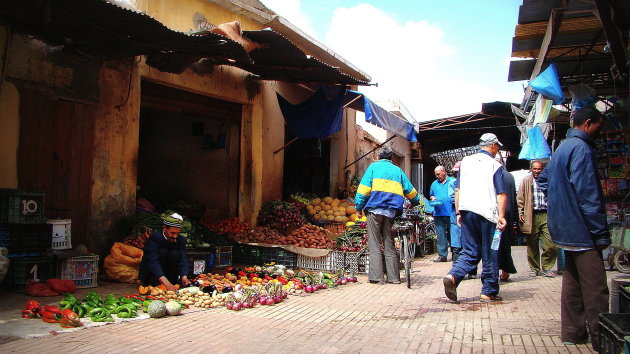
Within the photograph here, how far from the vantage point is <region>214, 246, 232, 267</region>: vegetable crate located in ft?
29.7

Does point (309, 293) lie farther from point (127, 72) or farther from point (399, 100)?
point (399, 100)

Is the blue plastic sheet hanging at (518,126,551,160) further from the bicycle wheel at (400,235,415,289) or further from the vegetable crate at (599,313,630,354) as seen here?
the vegetable crate at (599,313,630,354)

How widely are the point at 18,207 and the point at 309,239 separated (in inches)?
197

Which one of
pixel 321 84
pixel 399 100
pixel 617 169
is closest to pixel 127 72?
pixel 321 84

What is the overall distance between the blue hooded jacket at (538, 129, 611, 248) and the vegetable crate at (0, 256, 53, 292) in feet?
20.7

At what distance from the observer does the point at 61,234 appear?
23.1 feet

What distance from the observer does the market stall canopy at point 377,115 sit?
457 inches

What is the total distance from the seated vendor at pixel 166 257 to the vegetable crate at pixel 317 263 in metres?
3.03

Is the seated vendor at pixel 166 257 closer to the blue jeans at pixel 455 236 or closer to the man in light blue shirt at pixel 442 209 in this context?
the blue jeans at pixel 455 236

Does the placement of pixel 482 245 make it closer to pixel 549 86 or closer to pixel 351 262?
pixel 351 262

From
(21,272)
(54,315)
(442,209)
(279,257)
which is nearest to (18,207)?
(21,272)

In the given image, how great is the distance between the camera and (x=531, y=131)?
10.9 m

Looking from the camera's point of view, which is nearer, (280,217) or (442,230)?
(442,230)

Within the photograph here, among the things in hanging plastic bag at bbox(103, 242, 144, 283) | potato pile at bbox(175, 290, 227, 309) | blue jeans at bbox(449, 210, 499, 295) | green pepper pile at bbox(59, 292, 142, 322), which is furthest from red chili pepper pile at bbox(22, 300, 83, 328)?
blue jeans at bbox(449, 210, 499, 295)
